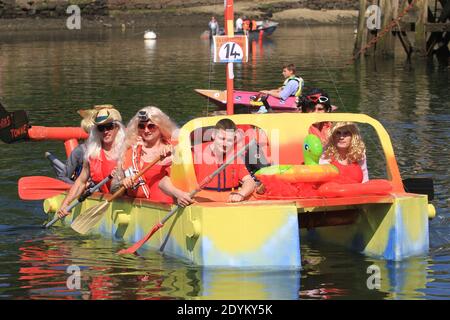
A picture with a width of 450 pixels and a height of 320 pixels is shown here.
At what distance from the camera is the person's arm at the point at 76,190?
1190cm

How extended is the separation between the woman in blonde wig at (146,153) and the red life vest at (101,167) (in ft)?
1.72

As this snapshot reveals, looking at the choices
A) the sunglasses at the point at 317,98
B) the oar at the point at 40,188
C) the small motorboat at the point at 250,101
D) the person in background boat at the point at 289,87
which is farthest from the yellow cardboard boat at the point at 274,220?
the person in background boat at the point at 289,87

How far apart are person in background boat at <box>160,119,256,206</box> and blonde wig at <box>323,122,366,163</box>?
851 mm

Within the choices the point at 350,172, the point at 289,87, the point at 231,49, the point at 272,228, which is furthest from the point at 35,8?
the point at 272,228

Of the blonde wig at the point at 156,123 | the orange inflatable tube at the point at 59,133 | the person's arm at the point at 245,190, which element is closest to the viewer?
the person's arm at the point at 245,190

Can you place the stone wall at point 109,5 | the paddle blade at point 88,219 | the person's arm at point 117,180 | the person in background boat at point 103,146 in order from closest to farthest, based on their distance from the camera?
the person's arm at point 117,180
the person in background boat at point 103,146
the paddle blade at point 88,219
the stone wall at point 109,5

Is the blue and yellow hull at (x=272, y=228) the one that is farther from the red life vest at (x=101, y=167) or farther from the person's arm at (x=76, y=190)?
the person's arm at (x=76, y=190)

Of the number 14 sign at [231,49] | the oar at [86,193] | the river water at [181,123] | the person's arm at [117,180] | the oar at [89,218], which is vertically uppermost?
the number 14 sign at [231,49]

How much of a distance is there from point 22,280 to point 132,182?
1.50 metres

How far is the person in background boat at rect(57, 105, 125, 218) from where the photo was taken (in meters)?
11.5

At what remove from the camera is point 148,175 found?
11.0 metres

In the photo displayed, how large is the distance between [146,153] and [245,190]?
142cm

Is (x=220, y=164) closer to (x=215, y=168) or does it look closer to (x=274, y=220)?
(x=215, y=168)
